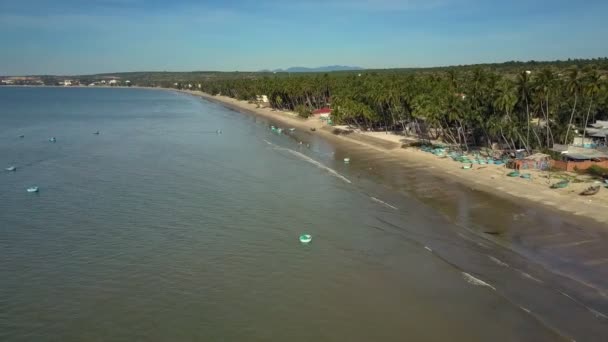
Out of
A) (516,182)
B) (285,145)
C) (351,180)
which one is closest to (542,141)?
(516,182)

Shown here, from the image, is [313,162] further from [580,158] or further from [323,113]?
[323,113]

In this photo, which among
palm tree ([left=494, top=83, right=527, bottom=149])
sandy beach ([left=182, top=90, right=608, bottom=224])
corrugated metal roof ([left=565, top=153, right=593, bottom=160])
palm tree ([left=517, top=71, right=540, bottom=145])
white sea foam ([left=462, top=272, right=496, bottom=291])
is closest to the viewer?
white sea foam ([left=462, top=272, right=496, bottom=291])

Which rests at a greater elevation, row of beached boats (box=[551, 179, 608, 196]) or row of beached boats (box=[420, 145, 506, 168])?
row of beached boats (box=[420, 145, 506, 168])

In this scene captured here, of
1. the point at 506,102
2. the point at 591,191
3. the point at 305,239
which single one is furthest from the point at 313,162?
the point at 591,191

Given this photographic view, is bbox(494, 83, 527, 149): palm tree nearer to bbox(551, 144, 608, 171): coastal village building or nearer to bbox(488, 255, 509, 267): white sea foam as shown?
bbox(551, 144, 608, 171): coastal village building

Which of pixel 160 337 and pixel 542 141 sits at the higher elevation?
pixel 542 141

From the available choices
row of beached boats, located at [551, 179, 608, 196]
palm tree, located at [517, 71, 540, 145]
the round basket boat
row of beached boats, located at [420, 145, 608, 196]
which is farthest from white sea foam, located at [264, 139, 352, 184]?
palm tree, located at [517, 71, 540, 145]

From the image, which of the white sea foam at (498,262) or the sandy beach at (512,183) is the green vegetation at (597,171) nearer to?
the sandy beach at (512,183)

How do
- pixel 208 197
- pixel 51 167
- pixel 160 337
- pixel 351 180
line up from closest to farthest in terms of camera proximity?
pixel 160 337
pixel 208 197
pixel 351 180
pixel 51 167

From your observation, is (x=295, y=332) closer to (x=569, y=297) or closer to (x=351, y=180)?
(x=569, y=297)
